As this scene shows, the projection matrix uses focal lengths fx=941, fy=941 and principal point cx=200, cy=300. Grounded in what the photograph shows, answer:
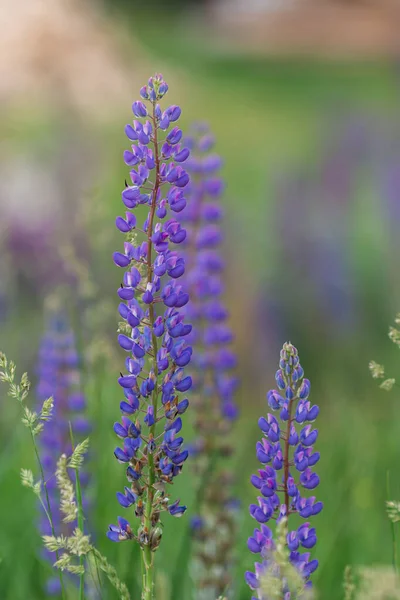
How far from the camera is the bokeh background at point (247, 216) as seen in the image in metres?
3.24

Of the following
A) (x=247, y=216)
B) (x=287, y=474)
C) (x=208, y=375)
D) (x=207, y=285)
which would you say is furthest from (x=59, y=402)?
(x=247, y=216)

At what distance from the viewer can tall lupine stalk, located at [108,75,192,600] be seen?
1797 millimetres

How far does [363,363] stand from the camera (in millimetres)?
6496

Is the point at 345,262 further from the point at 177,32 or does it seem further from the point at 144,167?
the point at 177,32

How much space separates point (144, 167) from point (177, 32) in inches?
794

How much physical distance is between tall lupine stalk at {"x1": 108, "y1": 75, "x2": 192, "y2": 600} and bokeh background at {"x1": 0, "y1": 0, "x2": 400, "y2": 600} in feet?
1.10

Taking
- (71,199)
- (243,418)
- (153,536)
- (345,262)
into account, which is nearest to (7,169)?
(71,199)

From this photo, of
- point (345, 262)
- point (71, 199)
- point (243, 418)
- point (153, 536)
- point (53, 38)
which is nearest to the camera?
point (153, 536)

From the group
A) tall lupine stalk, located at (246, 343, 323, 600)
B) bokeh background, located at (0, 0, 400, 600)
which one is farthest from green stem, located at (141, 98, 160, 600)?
bokeh background, located at (0, 0, 400, 600)

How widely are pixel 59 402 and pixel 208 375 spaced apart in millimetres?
466

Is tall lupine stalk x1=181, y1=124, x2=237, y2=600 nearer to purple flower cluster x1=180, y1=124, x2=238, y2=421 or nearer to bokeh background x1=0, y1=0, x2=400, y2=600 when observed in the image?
purple flower cluster x1=180, y1=124, x2=238, y2=421

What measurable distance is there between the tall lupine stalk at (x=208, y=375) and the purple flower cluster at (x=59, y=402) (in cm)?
37

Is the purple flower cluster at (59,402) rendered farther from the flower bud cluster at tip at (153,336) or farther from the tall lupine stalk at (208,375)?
the flower bud cluster at tip at (153,336)

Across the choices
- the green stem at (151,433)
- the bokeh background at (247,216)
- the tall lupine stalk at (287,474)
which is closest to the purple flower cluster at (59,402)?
the bokeh background at (247,216)
